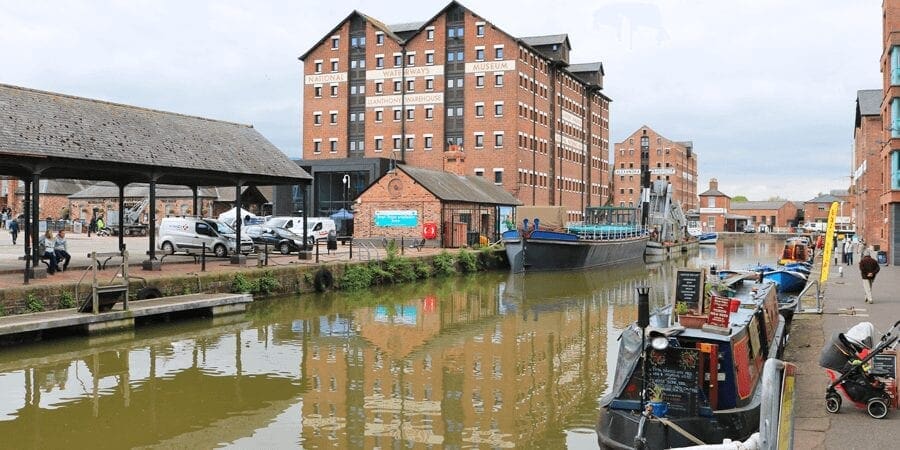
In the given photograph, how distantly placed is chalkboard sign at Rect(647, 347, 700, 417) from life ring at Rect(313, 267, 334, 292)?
1917 centimetres

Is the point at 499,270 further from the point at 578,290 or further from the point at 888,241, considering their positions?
the point at 888,241

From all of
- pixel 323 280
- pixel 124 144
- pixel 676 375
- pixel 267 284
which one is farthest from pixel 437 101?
pixel 676 375

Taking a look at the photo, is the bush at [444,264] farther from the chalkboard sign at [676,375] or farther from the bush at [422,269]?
the chalkboard sign at [676,375]

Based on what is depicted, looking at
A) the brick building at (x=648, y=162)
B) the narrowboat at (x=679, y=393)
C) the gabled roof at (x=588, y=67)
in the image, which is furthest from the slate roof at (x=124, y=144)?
the brick building at (x=648, y=162)

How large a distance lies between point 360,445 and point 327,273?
58.7 ft

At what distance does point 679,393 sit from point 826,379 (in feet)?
12.9

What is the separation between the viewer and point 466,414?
11.2 m

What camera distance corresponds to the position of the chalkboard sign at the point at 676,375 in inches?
340

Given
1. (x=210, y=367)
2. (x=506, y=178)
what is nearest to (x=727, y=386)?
(x=210, y=367)

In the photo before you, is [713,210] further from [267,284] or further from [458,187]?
[267,284]

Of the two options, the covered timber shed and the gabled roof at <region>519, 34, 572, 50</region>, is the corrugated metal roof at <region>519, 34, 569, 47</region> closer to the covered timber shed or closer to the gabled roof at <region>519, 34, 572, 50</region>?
the gabled roof at <region>519, 34, 572, 50</region>

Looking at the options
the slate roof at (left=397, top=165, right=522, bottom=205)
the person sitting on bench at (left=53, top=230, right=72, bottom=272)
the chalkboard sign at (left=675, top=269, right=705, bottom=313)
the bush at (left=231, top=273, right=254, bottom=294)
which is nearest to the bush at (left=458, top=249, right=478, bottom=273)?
the slate roof at (left=397, top=165, right=522, bottom=205)

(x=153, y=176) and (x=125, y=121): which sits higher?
(x=125, y=121)

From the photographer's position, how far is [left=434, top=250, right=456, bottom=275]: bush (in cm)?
3412
